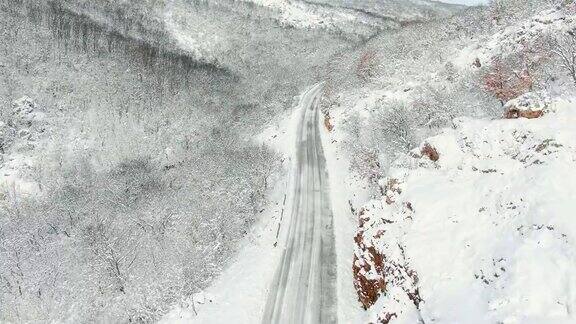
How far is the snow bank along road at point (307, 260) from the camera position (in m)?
28.8

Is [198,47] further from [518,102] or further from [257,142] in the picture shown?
[518,102]

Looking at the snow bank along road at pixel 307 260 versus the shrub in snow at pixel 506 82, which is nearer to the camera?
the snow bank along road at pixel 307 260

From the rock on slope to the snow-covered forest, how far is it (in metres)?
0.09

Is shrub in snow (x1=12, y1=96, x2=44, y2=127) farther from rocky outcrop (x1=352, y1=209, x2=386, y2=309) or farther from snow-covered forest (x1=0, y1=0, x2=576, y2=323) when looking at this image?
rocky outcrop (x1=352, y1=209, x2=386, y2=309)

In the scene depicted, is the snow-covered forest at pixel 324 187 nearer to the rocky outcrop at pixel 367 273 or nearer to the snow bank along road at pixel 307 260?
the rocky outcrop at pixel 367 273

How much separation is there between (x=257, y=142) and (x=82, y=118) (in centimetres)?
5002

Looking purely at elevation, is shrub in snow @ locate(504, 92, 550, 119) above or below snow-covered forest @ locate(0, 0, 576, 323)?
above

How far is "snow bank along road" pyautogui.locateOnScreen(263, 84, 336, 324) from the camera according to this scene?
28.8 meters

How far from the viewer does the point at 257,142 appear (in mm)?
73250

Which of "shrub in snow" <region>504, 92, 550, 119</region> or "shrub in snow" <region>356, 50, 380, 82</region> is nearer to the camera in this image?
"shrub in snow" <region>504, 92, 550, 119</region>

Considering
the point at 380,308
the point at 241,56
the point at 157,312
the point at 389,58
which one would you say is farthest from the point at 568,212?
the point at 241,56

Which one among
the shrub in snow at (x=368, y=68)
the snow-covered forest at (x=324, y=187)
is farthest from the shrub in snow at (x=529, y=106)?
the shrub in snow at (x=368, y=68)

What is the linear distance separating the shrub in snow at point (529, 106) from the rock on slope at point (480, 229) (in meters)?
0.67

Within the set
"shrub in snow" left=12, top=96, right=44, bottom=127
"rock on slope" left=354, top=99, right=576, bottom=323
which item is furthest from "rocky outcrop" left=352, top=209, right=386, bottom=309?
"shrub in snow" left=12, top=96, right=44, bottom=127
